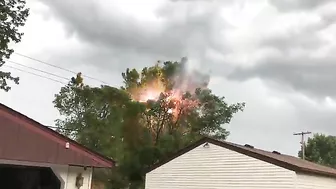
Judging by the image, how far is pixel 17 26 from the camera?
23312 mm

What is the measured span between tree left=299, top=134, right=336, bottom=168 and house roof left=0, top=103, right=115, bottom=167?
165 feet

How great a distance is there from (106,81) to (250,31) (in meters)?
16.9

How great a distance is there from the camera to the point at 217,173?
2164 cm

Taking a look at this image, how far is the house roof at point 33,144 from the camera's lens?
8734 mm

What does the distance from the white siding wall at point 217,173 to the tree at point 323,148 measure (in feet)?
119

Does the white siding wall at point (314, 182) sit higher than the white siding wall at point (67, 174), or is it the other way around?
the white siding wall at point (314, 182)

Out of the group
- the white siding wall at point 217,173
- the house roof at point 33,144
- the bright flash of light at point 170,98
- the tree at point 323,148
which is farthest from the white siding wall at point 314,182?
the tree at point 323,148

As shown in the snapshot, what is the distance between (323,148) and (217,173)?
4129 cm

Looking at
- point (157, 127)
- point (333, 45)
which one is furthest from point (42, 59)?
point (333, 45)

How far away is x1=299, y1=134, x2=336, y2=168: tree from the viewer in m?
56.8

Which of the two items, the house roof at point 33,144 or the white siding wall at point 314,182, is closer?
the house roof at point 33,144

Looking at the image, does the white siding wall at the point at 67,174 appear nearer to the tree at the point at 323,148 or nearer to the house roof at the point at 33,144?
the house roof at the point at 33,144

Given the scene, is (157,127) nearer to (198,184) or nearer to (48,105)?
(198,184)

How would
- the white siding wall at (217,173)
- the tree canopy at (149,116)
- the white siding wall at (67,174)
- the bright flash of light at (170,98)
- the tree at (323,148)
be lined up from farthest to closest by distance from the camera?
the tree at (323,148) → the bright flash of light at (170,98) → the tree canopy at (149,116) → the white siding wall at (217,173) → the white siding wall at (67,174)
